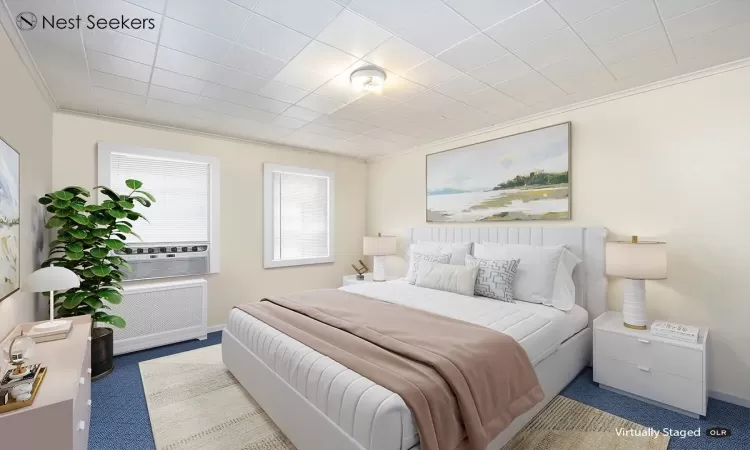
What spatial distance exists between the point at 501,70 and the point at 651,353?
7.64 ft

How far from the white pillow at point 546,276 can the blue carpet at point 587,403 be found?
0.68m

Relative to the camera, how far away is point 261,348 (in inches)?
89.8

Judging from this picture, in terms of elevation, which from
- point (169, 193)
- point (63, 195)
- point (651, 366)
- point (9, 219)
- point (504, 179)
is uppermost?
point (504, 179)

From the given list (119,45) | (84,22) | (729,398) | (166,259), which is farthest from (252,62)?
(729,398)

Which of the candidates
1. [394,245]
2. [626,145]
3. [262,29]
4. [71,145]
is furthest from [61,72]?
[626,145]

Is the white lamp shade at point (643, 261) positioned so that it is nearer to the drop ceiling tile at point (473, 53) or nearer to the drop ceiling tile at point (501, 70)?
the drop ceiling tile at point (501, 70)

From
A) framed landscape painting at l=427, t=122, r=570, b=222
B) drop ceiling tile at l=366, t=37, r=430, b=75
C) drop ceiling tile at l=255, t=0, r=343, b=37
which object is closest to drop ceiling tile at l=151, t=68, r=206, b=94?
drop ceiling tile at l=255, t=0, r=343, b=37

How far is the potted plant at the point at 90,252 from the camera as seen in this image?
2656 millimetres

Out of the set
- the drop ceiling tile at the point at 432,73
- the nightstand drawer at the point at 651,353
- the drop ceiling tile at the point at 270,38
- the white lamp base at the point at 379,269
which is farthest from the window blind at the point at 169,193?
the nightstand drawer at the point at 651,353

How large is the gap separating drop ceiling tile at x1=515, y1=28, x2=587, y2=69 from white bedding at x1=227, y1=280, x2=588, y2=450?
185cm

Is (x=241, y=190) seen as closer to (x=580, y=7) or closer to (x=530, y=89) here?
(x=530, y=89)

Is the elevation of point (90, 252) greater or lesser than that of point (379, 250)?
greater

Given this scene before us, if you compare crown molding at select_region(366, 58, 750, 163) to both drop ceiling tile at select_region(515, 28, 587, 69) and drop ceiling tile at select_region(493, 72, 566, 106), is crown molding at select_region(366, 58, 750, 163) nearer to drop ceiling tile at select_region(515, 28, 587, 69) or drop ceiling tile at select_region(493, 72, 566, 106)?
drop ceiling tile at select_region(493, 72, 566, 106)

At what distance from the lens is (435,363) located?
5.22ft
